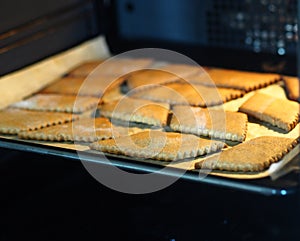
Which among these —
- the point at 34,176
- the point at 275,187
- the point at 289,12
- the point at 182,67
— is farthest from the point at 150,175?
the point at 289,12

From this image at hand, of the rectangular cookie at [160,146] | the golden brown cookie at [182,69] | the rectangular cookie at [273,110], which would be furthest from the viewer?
the golden brown cookie at [182,69]

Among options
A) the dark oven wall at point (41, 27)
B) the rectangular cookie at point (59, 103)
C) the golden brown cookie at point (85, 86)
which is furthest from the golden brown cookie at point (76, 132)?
the dark oven wall at point (41, 27)

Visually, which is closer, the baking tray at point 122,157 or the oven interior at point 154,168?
the baking tray at point 122,157

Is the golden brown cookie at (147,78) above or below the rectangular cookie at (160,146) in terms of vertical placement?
below

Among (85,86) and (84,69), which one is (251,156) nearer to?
(85,86)

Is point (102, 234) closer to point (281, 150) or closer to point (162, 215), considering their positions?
point (162, 215)

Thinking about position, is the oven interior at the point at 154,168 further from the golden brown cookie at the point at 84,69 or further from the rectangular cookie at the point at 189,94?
the rectangular cookie at the point at 189,94
